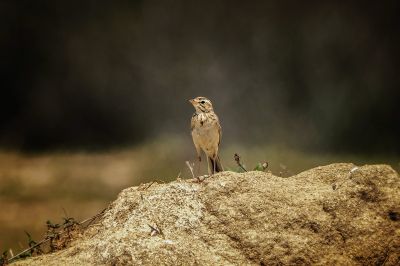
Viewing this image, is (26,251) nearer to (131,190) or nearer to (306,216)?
(131,190)

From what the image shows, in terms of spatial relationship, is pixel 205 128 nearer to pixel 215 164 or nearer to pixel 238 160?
pixel 215 164

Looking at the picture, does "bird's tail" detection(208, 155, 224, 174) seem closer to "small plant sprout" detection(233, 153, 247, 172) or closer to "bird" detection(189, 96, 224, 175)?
"bird" detection(189, 96, 224, 175)

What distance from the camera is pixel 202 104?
42.5 feet

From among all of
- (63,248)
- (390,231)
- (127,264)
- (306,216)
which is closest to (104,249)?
(127,264)

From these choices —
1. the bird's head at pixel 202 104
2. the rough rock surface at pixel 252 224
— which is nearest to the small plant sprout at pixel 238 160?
the rough rock surface at pixel 252 224

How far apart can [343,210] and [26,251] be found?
4306mm

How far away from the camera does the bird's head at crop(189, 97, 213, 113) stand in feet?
42.3

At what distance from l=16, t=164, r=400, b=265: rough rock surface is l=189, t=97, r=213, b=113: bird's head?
17.6ft

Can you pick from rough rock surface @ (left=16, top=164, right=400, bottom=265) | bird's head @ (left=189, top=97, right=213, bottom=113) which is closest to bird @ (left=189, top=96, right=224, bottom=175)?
bird's head @ (left=189, top=97, right=213, bottom=113)

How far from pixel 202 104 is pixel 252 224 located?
6.51 metres

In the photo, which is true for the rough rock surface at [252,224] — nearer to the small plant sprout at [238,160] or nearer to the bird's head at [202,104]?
the small plant sprout at [238,160]

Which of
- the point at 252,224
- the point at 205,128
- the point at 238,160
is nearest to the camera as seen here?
the point at 252,224

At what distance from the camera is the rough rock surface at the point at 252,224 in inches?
249

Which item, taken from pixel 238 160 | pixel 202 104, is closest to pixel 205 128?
pixel 202 104
